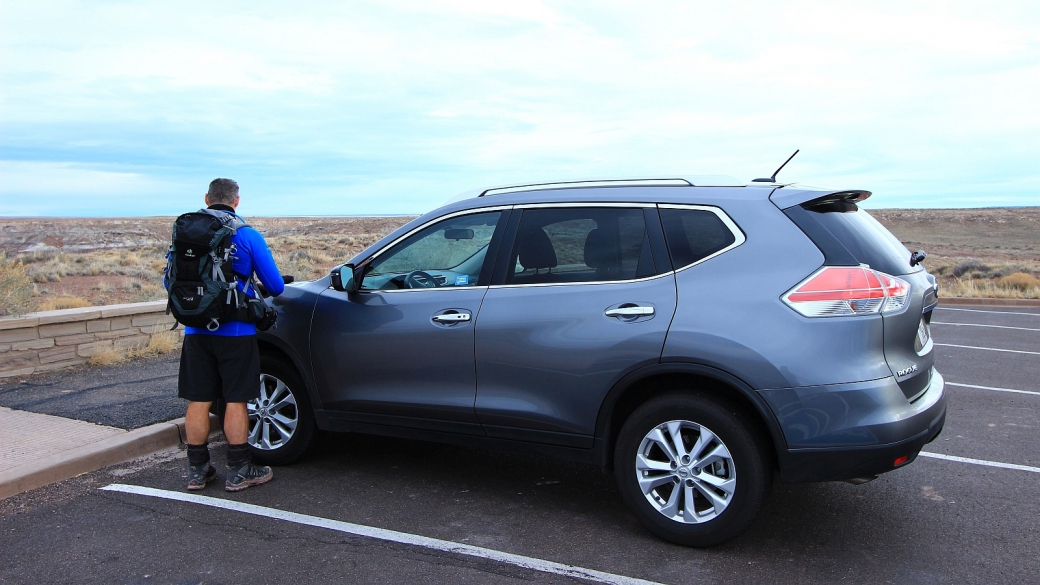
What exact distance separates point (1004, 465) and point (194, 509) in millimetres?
5333

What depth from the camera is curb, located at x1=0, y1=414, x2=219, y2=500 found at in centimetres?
516

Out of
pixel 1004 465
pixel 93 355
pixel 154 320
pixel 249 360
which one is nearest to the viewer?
pixel 249 360

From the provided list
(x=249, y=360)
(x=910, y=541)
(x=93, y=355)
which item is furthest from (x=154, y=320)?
(x=910, y=541)

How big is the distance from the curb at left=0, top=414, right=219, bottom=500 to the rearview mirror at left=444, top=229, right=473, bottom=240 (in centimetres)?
277

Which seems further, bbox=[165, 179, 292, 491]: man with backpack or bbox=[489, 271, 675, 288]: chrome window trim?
bbox=[165, 179, 292, 491]: man with backpack

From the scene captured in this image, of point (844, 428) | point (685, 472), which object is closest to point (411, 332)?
point (685, 472)

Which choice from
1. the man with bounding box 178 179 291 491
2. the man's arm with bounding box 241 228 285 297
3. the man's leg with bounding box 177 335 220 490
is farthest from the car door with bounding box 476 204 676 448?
the man's leg with bounding box 177 335 220 490

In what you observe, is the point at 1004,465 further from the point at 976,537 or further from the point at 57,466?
the point at 57,466

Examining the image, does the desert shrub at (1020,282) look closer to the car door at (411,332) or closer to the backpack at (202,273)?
the car door at (411,332)

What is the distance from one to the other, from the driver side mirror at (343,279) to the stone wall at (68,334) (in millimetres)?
5004

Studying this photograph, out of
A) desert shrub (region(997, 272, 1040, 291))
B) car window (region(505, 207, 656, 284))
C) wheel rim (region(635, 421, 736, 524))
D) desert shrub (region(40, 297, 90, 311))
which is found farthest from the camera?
desert shrub (region(997, 272, 1040, 291))

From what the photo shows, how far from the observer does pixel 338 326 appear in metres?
5.21

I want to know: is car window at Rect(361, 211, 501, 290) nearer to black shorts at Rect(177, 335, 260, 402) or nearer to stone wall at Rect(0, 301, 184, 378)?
black shorts at Rect(177, 335, 260, 402)

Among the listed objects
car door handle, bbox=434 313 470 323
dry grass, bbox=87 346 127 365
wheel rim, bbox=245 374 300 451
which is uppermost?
car door handle, bbox=434 313 470 323
